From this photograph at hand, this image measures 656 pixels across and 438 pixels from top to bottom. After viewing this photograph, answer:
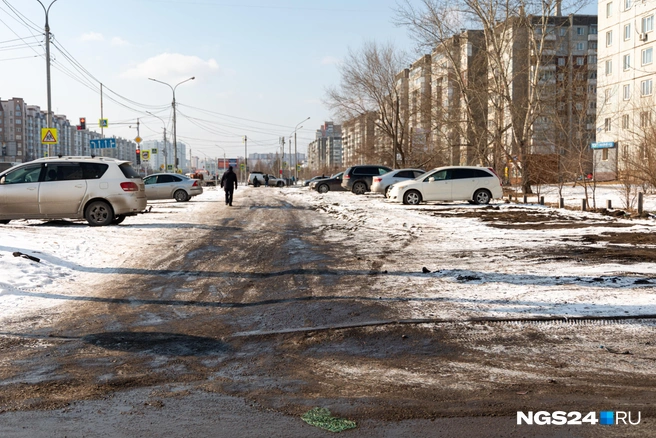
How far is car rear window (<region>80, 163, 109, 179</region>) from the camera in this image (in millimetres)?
17219

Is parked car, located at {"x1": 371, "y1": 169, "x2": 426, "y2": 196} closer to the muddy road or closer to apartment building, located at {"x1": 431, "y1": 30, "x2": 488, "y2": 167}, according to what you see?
apartment building, located at {"x1": 431, "y1": 30, "x2": 488, "y2": 167}

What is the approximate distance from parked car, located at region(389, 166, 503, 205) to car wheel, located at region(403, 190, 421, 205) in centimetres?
21

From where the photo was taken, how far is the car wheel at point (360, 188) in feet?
136

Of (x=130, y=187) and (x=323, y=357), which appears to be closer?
(x=323, y=357)

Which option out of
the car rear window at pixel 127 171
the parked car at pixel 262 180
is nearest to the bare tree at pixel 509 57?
the car rear window at pixel 127 171

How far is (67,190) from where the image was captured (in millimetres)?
17062

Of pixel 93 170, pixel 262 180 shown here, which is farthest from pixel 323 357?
pixel 262 180

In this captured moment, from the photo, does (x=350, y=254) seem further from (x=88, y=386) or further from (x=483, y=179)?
(x=483, y=179)

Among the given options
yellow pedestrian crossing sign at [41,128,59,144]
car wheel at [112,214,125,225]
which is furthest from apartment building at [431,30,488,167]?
car wheel at [112,214,125,225]

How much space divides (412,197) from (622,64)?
4650 centimetres

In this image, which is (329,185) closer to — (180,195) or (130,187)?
(180,195)

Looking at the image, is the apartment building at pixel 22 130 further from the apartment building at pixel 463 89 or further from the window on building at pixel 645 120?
the window on building at pixel 645 120

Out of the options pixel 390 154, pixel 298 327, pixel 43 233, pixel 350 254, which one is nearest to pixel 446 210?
pixel 350 254

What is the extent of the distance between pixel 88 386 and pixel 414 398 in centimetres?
235
